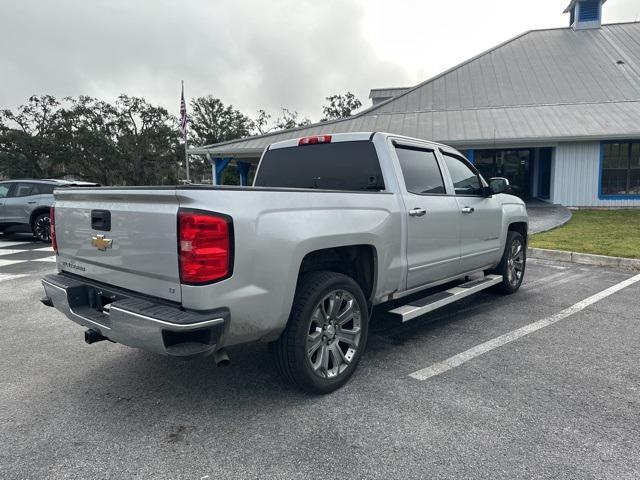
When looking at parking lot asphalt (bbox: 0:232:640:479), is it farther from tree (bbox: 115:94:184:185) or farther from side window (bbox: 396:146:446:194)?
tree (bbox: 115:94:184:185)

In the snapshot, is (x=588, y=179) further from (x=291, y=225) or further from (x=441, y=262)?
(x=291, y=225)

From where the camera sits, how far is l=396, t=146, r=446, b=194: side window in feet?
13.5

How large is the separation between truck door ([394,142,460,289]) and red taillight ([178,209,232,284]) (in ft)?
6.12

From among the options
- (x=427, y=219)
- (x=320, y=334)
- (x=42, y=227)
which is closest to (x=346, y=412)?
(x=320, y=334)

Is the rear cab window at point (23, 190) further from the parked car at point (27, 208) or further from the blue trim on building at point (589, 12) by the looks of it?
the blue trim on building at point (589, 12)

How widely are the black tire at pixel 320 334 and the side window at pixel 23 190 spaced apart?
11682 millimetres

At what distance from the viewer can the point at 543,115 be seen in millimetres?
17734

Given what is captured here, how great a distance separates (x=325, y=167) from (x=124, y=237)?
203cm

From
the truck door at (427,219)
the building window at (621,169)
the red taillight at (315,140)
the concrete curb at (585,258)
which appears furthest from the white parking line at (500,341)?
the building window at (621,169)

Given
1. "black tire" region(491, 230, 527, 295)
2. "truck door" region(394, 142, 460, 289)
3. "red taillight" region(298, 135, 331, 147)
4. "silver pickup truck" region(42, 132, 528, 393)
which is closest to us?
"silver pickup truck" region(42, 132, 528, 393)

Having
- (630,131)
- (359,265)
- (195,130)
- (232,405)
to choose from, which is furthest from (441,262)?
(195,130)

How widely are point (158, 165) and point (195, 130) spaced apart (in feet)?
32.6

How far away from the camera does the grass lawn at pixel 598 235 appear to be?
890 cm

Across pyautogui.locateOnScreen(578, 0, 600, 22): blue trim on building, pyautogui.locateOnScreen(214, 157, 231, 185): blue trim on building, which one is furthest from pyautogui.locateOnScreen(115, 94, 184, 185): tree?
pyautogui.locateOnScreen(578, 0, 600, 22): blue trim on building
